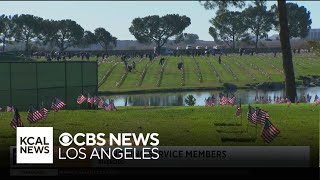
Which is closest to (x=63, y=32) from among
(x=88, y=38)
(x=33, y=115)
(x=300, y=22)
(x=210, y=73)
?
(x=88, y=38)

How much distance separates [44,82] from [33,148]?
23583 millimetres

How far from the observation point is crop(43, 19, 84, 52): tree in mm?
130500

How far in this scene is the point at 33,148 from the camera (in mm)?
13750

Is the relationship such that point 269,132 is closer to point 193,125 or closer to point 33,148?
point 193,125

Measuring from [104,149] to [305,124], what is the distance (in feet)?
29.6

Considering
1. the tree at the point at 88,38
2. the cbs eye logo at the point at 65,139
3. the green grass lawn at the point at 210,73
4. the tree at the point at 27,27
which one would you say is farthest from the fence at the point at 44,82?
the tree at the point at 88,38

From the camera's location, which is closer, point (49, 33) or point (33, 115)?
point (33, 115)

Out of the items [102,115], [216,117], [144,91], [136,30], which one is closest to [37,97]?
[102,115]

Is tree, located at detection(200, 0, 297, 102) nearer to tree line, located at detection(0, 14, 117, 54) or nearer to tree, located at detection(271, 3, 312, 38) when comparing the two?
tree line, located at detection(0, 14, 117, 54)

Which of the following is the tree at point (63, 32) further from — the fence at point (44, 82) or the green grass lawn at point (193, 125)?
the green grass lawn at point (193, 125)

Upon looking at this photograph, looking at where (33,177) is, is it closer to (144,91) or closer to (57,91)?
(57,91)

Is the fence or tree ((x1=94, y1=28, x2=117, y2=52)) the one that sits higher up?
tree ((x1=94, y1=28, x2=117, y2=52))

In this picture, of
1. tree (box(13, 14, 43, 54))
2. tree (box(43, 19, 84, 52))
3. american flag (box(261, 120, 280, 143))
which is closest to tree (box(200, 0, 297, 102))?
american flag (box(261, 120, 280, 143))

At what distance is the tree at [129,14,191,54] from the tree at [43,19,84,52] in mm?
11790
